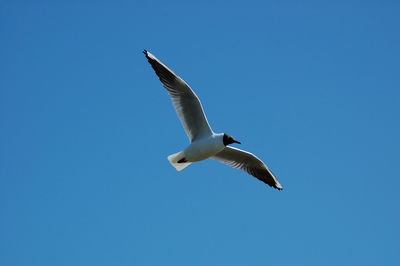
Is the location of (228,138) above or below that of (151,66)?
below

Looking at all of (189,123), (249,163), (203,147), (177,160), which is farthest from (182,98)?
(249,163)

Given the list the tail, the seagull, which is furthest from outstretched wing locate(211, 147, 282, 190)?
the tail

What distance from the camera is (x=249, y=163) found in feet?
35.9

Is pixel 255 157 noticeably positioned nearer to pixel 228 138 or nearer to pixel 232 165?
pixel 232 165

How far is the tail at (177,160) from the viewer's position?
9.65m

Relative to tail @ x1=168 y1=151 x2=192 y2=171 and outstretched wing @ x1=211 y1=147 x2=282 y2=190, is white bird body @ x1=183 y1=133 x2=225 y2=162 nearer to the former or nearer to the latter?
tail @ x1=168 y1=151 x2=192 y2=171

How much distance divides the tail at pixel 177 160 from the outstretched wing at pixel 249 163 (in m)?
1.14

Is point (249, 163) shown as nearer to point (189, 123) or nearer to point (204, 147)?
point (204, 147)

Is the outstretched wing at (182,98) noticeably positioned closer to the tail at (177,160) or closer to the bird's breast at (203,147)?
the bird's breast at (203,147)

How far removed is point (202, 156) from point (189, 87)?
48.6 inches

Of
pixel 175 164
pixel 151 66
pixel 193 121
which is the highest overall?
pixel 151 66

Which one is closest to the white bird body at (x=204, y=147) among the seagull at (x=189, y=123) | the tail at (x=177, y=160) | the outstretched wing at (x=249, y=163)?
the seagull at (x=189, y=123)

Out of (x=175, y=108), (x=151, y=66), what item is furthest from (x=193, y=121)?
(x=151, y=66)

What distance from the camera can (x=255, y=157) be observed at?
1070 cm
